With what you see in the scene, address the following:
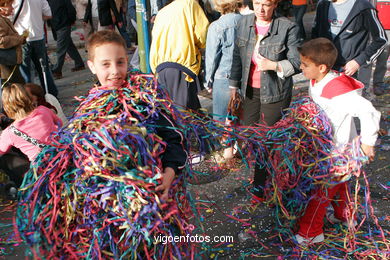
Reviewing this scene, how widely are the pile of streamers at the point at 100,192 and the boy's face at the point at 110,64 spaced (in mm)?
117

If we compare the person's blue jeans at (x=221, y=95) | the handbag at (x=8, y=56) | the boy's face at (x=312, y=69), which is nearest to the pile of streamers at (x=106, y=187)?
the boy's face at (x=312, y=69)

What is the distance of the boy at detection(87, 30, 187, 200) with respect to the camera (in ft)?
7.19

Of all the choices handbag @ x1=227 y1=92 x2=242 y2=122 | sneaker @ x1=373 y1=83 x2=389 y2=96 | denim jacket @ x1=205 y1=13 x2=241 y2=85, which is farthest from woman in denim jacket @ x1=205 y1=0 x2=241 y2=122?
sneaker @ x1=373 y1=83 x2=389 y2=96

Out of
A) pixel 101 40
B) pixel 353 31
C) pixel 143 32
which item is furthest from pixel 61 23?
pixel 101 40

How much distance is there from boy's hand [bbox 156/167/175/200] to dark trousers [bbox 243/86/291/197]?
1.67 metres

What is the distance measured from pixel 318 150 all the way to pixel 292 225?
74 cm

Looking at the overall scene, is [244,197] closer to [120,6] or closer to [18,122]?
[18,122]

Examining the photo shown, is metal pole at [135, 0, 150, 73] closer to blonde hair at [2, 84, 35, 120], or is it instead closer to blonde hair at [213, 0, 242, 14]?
blonde hair at [213, 0, 242, 14]

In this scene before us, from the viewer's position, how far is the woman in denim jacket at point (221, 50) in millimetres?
4332

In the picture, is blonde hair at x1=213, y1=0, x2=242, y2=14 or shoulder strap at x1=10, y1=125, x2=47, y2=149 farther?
blonde hair at x1=213, y1=0, x2=242, y2=14

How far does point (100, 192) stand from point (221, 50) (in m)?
2.91

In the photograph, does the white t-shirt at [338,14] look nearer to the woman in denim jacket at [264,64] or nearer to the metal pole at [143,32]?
the woman in denim jacket at [264,64]

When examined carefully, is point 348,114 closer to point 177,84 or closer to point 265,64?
point 265,64

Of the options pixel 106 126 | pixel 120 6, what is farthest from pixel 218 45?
pixel 120 6
